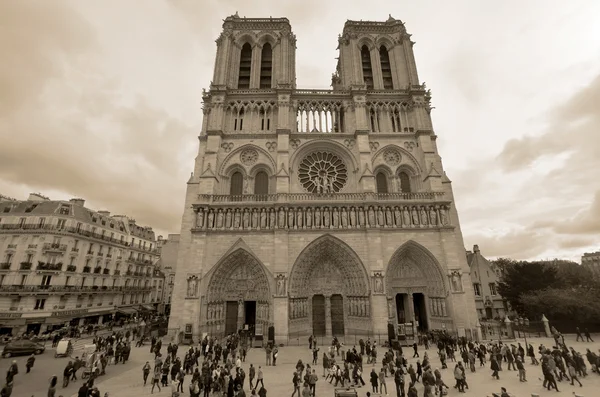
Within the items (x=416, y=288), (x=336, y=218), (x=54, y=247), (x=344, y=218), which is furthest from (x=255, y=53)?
(x=416, y=288)

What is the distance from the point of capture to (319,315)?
2123 centimetres

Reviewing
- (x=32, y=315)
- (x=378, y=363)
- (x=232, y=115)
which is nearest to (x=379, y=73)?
(x=232, y=115)

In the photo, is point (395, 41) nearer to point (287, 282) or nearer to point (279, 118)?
point (279, 118)

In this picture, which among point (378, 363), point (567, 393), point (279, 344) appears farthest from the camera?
point (279, 344)

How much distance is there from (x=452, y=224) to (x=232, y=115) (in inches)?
816

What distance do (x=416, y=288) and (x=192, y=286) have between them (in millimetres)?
16202

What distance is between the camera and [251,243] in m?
21.0

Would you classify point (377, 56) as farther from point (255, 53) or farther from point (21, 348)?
point (21, 348)

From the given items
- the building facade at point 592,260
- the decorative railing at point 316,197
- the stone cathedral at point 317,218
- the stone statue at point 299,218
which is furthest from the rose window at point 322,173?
the building facade at point 592,260

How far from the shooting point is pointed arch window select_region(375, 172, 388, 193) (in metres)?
24.9

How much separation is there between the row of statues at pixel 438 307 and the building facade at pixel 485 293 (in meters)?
14.8

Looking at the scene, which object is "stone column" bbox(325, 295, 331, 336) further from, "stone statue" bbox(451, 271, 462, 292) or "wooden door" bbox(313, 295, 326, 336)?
"stone statue" bbox(451, 271, 462, 292)

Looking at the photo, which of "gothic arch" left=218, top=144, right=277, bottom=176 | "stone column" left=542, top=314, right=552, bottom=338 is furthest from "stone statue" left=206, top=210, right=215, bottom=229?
"stone column" left=542, top=314, right=552, bottom=338

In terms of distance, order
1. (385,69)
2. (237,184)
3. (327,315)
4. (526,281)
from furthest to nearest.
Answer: (385,69)
(526,281)
(237,184)
(327,315)
